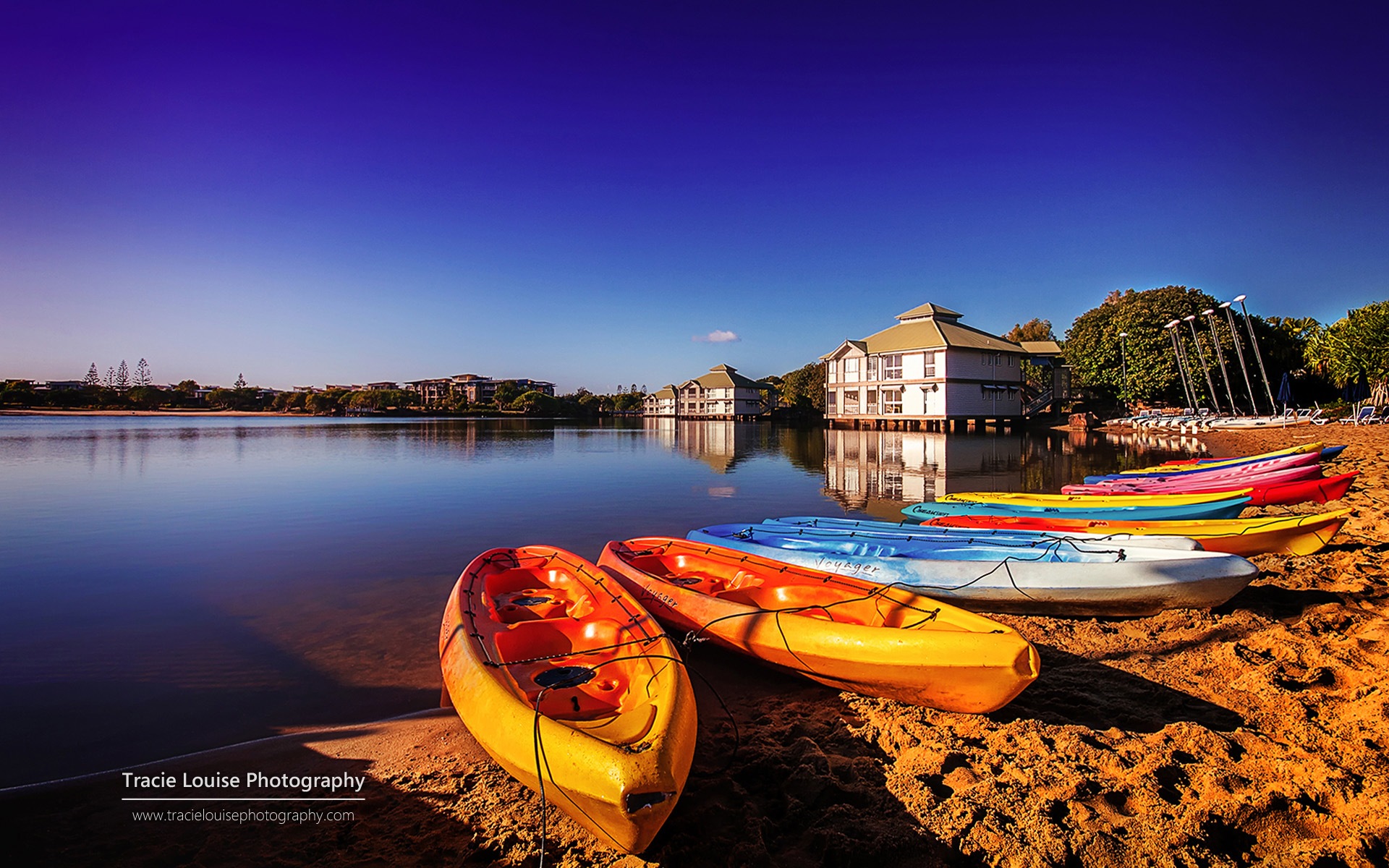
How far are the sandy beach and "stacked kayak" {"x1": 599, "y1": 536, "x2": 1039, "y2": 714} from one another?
31cm

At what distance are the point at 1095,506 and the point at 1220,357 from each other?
32.8m

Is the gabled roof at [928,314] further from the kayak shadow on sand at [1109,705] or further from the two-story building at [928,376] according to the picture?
the kayak shadow on sand at [1109,705]

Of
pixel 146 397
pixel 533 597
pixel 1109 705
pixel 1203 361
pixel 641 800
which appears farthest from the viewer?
pixel 146 397

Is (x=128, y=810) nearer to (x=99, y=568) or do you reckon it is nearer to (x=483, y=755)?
(x=483, y=755)

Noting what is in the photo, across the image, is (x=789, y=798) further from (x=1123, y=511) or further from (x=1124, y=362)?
(x=1124, y=362)

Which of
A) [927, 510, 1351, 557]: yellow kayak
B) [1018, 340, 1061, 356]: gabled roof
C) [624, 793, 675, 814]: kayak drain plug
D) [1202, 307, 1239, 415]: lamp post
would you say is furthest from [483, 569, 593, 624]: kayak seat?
[1018, 340, 1061, 356]: gabled roof

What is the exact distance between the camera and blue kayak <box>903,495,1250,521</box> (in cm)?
861

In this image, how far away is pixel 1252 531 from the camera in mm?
7152

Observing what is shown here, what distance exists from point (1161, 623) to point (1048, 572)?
102 centimetres

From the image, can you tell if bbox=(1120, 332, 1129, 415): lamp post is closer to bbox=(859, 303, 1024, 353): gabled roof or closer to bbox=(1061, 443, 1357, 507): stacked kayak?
bbox=(859, 303, 1024, 353): gabled roof

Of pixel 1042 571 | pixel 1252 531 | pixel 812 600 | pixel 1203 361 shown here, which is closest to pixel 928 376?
pixel 1203 361

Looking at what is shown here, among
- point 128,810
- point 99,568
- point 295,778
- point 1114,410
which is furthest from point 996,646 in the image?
point 1114,410

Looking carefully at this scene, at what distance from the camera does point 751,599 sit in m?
6.27

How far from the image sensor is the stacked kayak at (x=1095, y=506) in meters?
8.64
